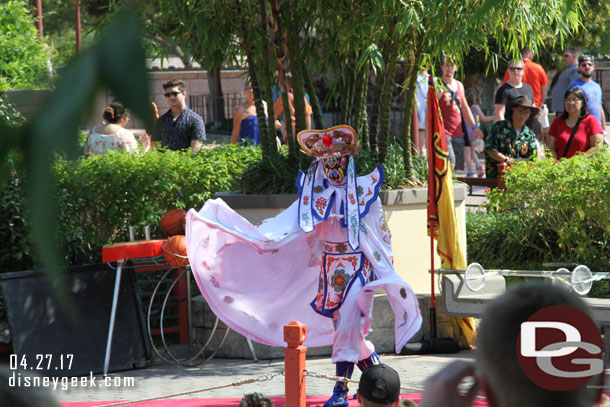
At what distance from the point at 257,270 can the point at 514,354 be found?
18.5ft

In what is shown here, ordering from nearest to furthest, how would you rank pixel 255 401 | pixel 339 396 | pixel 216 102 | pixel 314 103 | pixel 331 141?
1. pixel 255 401
2. pixel 339 396
3. pixel 331 141
4. pixel 314 103
5. pixel 216 102

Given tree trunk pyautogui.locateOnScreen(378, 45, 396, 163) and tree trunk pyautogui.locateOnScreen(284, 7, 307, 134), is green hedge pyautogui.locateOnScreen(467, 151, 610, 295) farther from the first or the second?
tree trunk pyautogui.locateOnScreen(284, 7, 307, 134)

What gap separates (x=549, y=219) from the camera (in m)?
8.16

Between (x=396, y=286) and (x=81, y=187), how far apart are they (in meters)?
5.16

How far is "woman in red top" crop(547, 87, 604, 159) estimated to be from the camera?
9172 millimetres

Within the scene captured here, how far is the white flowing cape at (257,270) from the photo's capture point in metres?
6.32

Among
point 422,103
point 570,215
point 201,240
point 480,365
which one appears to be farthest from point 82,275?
point 422,103

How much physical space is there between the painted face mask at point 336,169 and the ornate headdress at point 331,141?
0.04m

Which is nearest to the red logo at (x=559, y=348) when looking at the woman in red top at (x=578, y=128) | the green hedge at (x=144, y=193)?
the green hedge at (x=144, y=193)

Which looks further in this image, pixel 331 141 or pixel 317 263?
pixel 317 263

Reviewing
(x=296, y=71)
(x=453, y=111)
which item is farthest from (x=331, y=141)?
(x=453, y=111)

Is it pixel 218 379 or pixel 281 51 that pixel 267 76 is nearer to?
pixel 281 51

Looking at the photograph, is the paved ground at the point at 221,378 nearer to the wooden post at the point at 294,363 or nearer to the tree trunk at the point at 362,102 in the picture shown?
the wooden post at the point at 294,363

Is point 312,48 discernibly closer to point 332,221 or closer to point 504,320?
point 332,221
